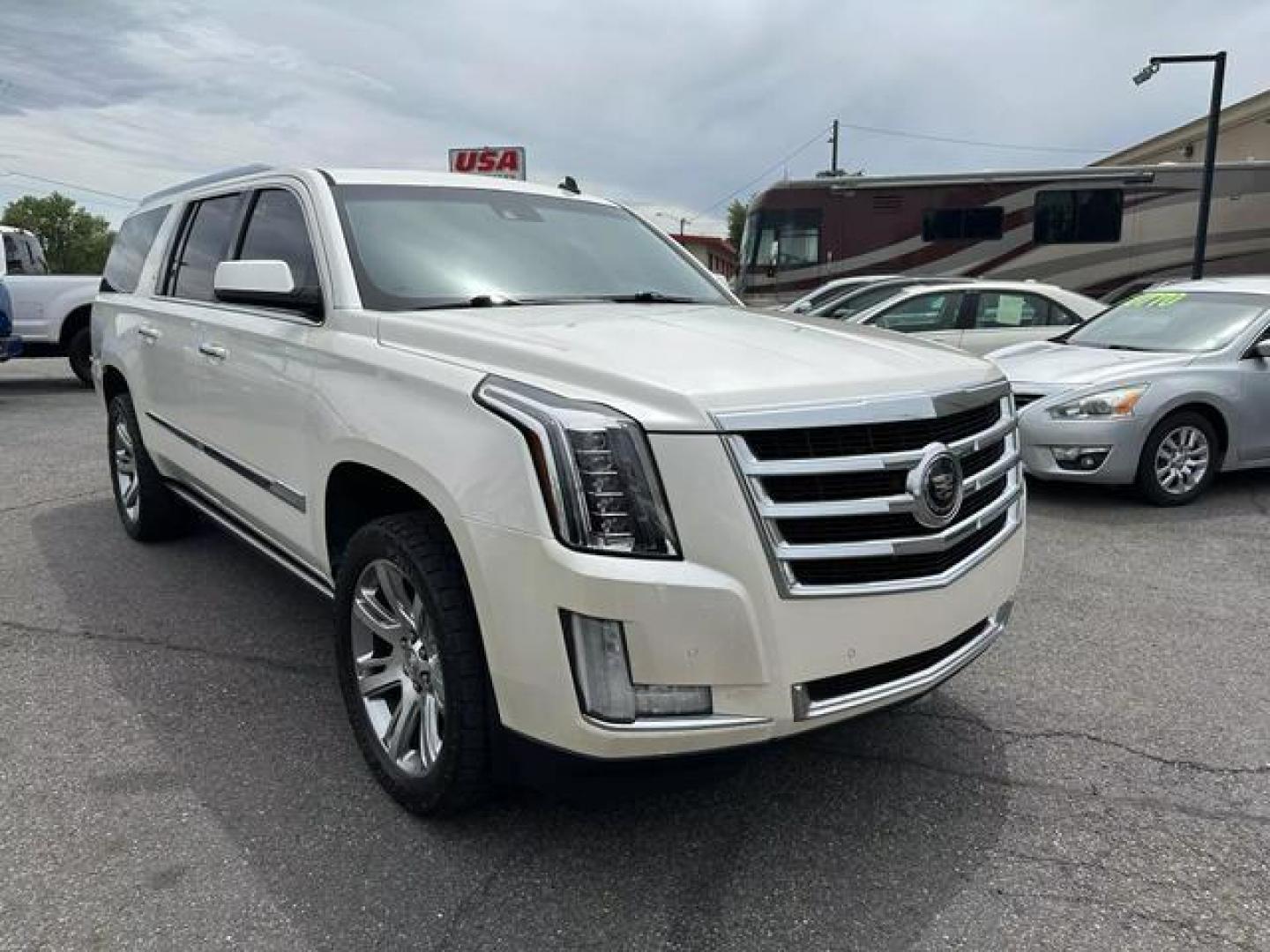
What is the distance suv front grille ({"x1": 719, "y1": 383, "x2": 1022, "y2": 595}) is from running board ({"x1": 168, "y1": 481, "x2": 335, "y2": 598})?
5.29 feet

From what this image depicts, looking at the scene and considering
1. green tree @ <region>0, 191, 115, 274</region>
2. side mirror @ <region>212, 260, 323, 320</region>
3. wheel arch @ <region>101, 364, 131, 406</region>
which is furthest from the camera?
green tree @ <region>0, 191, 115, 274</region>

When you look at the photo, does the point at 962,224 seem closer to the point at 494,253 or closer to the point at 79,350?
the point at 79,350

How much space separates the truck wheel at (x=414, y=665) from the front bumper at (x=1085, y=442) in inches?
191

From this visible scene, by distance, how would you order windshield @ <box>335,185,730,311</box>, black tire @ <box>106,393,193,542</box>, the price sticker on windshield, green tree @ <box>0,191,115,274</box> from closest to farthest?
1. windshield @ <box>335,185,730,311</box>
2. black tire @ <box>106,393,193,542</box>
3. the price sticker on windshield
4. green tree @ <box>0,191,115,274</box>

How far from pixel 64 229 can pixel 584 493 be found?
98.3 metres

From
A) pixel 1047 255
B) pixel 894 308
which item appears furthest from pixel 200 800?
pixel 1047 255

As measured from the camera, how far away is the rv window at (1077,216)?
664 inches

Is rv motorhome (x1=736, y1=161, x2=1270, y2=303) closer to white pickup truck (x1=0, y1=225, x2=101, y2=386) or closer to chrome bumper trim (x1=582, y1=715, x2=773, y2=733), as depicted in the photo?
white pickup truck (x1=0, y1=225, x2=101, y2=386)

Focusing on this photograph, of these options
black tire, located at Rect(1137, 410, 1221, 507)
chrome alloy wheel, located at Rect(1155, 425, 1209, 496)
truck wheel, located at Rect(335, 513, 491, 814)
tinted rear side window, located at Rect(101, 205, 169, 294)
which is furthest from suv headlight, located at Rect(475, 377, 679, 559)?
chrome alloy wheel, located at Rect(1155, 425, 1209, 496)

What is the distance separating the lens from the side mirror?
10.0 ft

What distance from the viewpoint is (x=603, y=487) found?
2121 millimetres

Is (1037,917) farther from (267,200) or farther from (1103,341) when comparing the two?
(1103,341)

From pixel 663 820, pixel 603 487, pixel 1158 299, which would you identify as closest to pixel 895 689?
pixel 663 820

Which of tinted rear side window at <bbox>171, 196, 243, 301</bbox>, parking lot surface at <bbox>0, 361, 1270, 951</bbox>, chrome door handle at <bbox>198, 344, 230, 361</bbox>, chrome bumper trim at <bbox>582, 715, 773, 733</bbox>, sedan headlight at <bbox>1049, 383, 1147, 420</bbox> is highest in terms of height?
tinted rear side window at <bbox>171, 196, 243, 301</bbox>
